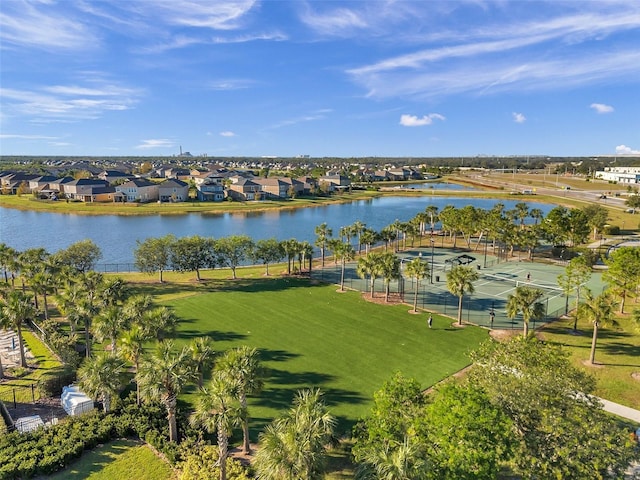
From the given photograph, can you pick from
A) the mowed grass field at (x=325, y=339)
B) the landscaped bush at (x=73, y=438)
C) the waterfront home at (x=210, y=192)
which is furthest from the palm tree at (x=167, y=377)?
the waterfront home at (x=210, y=192)

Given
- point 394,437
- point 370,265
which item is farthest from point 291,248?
point 394,437

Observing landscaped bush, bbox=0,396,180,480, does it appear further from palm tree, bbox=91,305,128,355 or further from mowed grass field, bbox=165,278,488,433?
palm tree, bbox=91,305,128,355

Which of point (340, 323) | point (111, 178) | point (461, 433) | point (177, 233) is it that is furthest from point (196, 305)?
point (111, 178)

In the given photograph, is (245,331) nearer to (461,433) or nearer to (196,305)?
(196,305)

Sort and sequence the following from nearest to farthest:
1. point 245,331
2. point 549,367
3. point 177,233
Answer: point 549,367 < point 245,331 < point 177,233

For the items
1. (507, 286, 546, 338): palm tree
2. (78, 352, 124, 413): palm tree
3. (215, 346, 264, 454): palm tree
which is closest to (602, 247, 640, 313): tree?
(507, 286, 546, 338): palm tree

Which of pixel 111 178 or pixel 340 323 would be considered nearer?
pixel 340 323

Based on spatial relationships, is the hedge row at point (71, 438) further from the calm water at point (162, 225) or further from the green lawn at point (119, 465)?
the calm water at point (162, 225)
